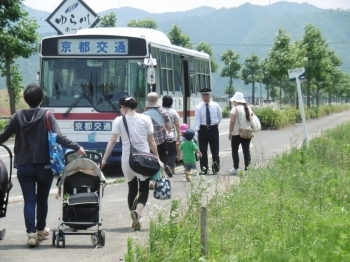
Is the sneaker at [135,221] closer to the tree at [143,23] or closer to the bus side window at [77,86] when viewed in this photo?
the bus side window at [77,86]

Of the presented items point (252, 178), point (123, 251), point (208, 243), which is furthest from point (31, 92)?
point (252, 178)

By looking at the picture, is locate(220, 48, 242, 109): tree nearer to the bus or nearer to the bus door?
the bus door

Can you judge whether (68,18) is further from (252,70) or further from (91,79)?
(252,70)

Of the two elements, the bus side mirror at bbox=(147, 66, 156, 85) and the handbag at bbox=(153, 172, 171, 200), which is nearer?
the handbag at bbox=(153, 172, 171, 200)

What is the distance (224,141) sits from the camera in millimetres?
31516

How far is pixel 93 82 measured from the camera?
17406 millimetres

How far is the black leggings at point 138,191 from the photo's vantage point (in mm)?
9781

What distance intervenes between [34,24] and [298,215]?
28.8m

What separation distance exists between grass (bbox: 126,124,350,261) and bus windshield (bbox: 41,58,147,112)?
524 cm

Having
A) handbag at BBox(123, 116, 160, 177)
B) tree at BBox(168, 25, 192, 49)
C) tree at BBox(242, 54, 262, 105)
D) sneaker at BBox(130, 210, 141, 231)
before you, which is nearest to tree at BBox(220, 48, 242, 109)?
tree at BBox(242, 54, 262, 105)

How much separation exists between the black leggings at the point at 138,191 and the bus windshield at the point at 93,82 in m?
7.36

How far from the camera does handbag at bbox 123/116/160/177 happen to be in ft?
31.4

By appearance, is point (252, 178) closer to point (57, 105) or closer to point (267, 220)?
point (267, 220)

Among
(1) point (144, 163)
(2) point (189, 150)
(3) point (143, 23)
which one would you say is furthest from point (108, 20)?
(1) point (144, 163)
